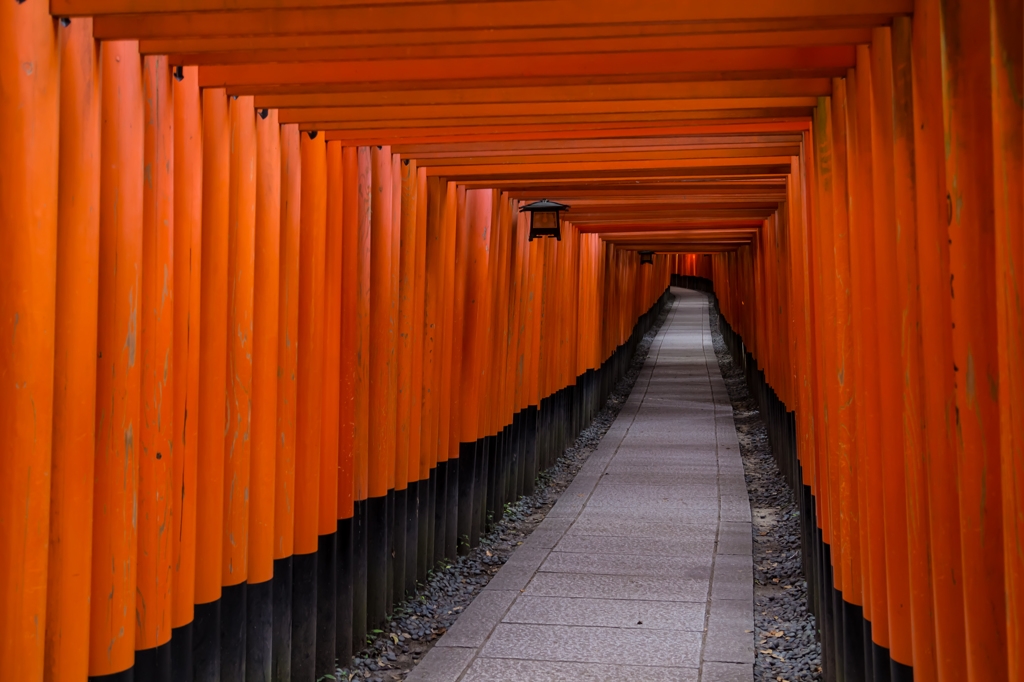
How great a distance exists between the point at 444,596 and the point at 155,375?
418 centimetres

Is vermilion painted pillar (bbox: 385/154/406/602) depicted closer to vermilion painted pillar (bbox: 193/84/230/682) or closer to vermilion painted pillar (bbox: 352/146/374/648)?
vermilion painted pillar (bbox: 352/146/374/648)

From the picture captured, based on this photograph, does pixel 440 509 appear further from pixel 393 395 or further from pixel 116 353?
pixel 116 353

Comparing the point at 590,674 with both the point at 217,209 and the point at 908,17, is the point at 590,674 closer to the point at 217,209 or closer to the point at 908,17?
the point at 217,209

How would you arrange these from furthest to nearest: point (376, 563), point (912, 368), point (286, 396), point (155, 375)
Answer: point (376, 563) < point (286, 396) < point (155, 375) < point (912, 368)

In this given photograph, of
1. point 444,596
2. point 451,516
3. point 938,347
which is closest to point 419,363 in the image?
point 451,516

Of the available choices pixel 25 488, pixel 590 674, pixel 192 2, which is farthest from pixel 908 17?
pixel 590 674

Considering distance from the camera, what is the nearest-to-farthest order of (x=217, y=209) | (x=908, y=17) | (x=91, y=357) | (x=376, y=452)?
(x=908, y=17) → (x=91, y=357) → (x=217, y=209) → (x=376, y=452)

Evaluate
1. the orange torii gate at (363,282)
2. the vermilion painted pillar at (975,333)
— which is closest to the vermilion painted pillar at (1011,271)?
the orange torii gate at (363,282)

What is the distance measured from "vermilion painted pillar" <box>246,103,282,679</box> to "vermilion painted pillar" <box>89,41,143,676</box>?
1113mm

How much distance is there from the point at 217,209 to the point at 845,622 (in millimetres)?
3323

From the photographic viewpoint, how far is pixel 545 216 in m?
8.34

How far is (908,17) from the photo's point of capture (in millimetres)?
2934

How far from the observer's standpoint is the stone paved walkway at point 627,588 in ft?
18.0

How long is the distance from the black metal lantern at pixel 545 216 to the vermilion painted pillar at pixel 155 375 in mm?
4859
